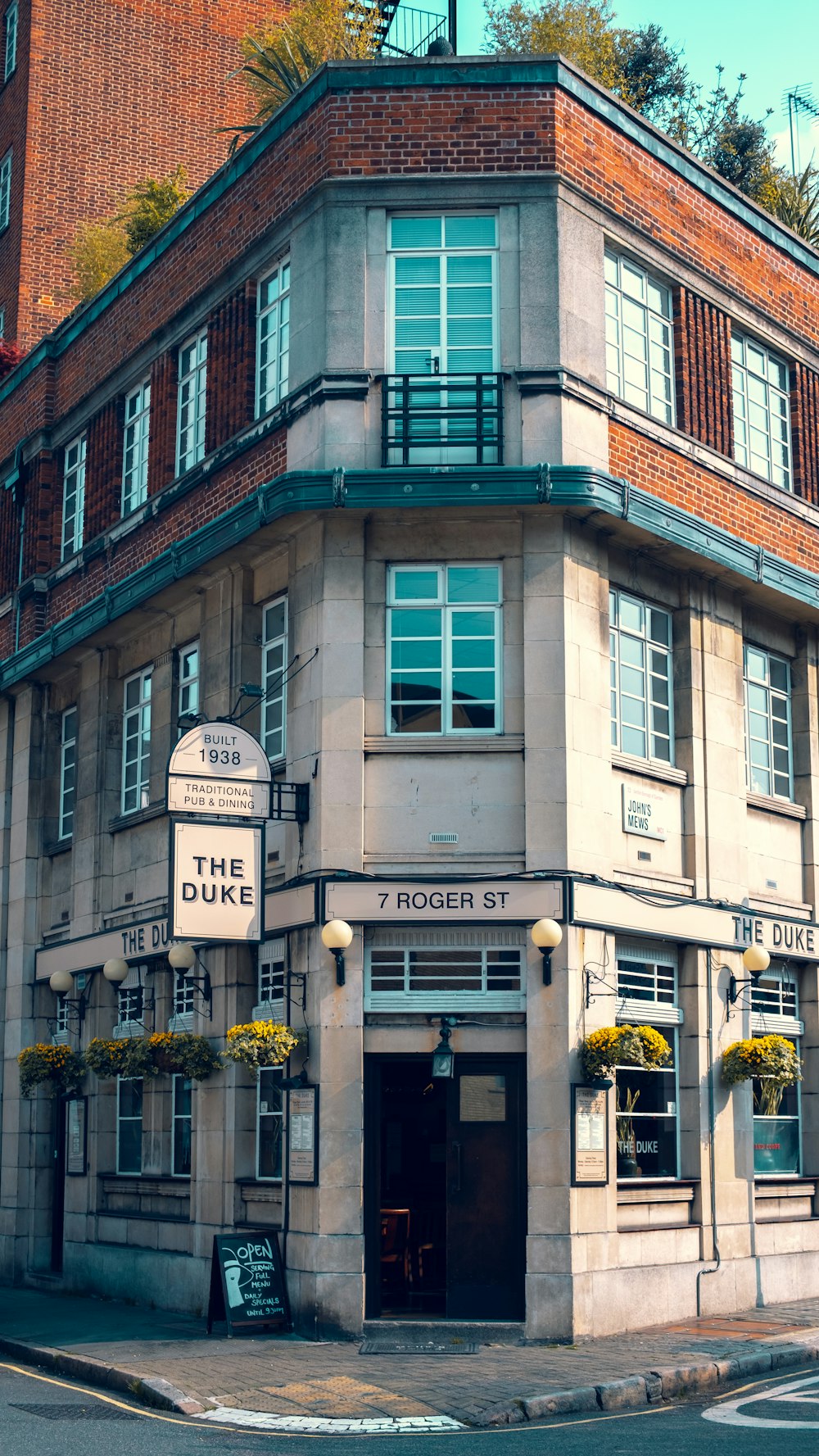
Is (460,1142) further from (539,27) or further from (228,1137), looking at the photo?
(539,27)

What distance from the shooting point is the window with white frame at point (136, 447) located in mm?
22266

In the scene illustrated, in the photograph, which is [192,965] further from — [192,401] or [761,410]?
[761,410]

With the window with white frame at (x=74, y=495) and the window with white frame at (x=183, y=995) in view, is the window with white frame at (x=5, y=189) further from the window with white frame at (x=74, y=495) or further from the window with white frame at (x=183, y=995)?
the window with white frame at (x=183, y=995)

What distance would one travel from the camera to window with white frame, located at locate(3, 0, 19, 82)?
34.7 m

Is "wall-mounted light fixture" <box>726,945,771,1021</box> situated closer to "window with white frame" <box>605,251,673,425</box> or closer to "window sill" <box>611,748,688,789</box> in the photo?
"window sill" <box>611,748,688,789</box>

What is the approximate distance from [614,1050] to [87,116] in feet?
81.7

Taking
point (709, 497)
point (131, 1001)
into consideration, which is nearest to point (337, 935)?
point (131, 1001)

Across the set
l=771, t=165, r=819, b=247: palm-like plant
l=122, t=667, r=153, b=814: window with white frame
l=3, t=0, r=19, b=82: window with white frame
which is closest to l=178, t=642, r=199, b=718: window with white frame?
l=122, t=667, r=153, b=814: window with white frame

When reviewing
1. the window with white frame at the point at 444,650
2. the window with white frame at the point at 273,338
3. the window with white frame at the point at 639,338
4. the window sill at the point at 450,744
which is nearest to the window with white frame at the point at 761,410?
the window with white frame at the point at 639,338

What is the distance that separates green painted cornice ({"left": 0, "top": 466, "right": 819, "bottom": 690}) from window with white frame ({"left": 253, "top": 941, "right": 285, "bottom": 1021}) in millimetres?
4375

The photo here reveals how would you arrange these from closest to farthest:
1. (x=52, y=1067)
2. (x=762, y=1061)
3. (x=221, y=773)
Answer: (x=221, y=773) → (x=762, y=1061) → (x=52, y=1067)

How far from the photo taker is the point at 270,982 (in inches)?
715

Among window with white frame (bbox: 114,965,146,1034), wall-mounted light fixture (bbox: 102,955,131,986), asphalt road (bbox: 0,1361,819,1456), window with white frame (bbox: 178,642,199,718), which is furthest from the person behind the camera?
window with white frame (bbox: 114,965,146,1034)

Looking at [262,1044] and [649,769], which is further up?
[649,769]
